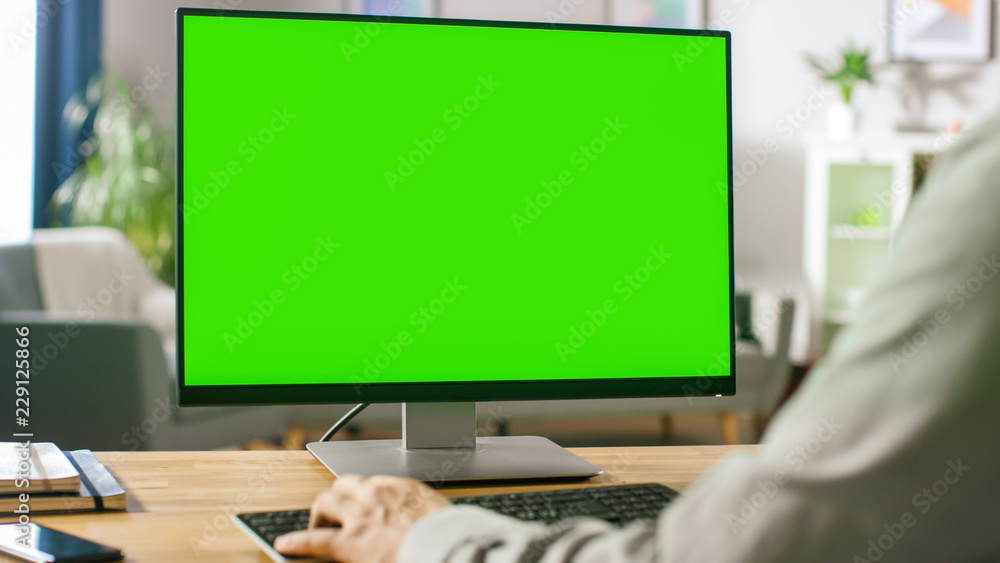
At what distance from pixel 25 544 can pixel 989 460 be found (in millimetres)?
632

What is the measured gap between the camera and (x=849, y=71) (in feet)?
15.5

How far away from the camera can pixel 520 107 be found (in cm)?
92

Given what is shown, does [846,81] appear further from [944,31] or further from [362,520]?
[362,520]

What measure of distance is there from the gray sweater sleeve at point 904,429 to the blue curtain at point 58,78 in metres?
4.41

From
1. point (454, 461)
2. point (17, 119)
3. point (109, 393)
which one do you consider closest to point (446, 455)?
point (454, 461)

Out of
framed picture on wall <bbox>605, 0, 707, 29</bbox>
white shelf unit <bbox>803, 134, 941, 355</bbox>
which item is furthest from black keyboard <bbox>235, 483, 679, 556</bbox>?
framed picture on wall <bbox>605, 0, 707, 29</bbox>

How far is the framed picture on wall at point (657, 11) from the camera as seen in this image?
503 centimetres

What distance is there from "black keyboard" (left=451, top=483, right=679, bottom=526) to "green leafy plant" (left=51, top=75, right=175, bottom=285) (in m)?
3.78

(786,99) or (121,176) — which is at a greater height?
(786,99)

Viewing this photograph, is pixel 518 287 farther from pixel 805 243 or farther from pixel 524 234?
pixel 805 243

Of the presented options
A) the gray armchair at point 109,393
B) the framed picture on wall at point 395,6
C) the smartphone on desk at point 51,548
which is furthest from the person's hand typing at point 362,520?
the framed picture on wall at point 395,6

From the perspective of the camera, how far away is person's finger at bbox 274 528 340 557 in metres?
0.63

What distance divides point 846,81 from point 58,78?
406cm

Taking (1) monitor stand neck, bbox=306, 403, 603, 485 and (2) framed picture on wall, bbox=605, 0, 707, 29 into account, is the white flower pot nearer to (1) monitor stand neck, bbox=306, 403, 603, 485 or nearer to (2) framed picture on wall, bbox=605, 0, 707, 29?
(2) framed picture on wall, bbox=605, 0, 707, 29
